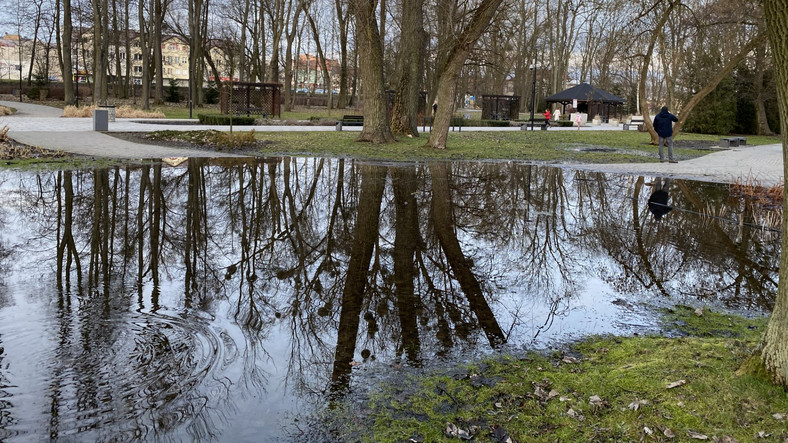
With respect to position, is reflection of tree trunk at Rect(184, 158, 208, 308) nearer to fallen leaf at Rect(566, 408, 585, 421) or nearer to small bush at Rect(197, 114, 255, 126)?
fallen leaf at Rect(566, 408, 585, 421)

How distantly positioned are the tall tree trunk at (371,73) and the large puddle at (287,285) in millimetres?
9192

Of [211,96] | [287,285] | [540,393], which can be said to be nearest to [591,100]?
[211,96]

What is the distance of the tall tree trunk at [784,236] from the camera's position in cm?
412

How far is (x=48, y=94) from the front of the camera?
180 feet

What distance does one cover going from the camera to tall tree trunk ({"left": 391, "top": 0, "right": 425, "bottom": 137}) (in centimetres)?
2505

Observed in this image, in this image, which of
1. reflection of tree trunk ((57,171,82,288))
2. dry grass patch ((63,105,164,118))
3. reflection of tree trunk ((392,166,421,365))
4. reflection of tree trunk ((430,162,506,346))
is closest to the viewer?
reflection of tree trunk ((392,166,421,365))

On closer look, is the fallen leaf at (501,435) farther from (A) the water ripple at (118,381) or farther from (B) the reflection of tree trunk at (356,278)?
(A) the water ripple at (118,381)

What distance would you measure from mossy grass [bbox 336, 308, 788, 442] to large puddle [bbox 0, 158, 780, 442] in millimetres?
386

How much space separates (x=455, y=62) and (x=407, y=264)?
1269cm

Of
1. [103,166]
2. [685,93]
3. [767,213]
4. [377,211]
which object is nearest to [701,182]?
[767,213]

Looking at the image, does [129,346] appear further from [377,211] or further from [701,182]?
[701,182]

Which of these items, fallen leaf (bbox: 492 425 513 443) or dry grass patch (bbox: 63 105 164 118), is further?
dry grass patch (bbox: 63 105 164 118)

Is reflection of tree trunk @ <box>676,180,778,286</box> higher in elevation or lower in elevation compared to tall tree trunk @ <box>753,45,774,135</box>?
lower

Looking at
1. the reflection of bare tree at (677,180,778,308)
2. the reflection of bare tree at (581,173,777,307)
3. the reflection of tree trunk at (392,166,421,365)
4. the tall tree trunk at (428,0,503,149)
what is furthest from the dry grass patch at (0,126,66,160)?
the reflection of bare tree at (677,180,778,308)
